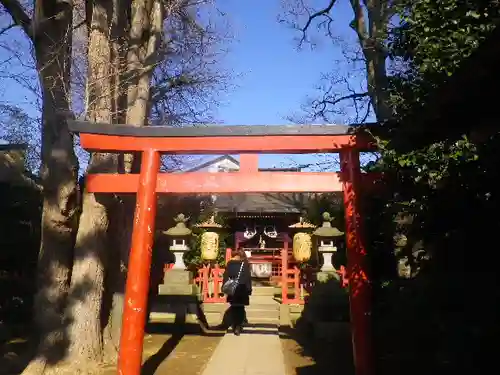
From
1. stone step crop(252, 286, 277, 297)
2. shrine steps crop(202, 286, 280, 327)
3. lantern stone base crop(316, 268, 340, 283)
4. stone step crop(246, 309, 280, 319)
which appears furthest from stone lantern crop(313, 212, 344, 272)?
stone step crop(252, 286, 277, 297)

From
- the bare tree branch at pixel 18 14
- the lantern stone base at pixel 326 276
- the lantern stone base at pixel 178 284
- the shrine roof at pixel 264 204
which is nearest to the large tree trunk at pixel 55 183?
the bare tree branch at pixel 18 14

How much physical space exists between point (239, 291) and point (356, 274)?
4317mm

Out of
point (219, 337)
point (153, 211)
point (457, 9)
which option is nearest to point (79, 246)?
point (153, 211)

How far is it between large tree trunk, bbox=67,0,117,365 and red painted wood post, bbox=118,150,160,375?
924 millimetres

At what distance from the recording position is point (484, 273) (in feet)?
14.3

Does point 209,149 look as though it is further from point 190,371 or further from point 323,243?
point 323,243

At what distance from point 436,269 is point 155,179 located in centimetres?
368

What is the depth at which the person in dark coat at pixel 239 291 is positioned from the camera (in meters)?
10.2

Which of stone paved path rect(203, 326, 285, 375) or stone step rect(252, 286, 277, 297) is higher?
stone step rect(252, 286, 277, 297)

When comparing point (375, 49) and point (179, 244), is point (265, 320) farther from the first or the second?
point (375, 49)

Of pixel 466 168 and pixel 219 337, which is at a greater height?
pixel 466 168

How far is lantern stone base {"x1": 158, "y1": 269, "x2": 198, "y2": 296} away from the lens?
11445 millimetres

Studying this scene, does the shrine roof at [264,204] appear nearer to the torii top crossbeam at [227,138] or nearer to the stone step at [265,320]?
the stone step at [265,320]

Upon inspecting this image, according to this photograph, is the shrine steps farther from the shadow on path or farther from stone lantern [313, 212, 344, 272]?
the shadow on path
